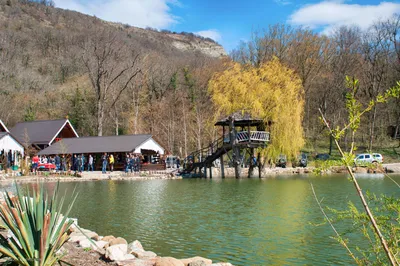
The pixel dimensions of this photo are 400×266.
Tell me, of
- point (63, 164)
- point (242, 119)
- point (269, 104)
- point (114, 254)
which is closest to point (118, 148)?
point (63, 164)

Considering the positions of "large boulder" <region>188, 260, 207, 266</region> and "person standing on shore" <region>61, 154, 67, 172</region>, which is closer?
"large boulder" <region>188, 260, 207, 266</region>

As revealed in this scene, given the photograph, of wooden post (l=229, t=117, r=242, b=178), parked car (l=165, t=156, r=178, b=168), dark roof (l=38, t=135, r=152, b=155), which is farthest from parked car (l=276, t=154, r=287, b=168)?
dark roof (l=38, t=135, r=152, b=155)

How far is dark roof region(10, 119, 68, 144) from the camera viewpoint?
137ft

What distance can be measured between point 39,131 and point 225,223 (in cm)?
3558

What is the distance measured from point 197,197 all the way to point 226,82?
586 inches

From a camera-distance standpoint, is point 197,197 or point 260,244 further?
point 197,197

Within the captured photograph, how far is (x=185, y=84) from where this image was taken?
59.6 meters

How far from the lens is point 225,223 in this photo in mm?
12609

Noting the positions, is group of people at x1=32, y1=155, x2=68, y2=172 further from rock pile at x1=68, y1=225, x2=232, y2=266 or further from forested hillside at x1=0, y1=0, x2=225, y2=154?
rock pile at x1=68, y1=225, x2=232, y2=266

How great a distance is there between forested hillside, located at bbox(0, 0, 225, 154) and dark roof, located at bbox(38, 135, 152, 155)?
22.5ft

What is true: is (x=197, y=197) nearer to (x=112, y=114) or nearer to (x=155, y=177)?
(x=155, y=177)

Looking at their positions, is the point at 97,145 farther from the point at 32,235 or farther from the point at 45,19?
the point at 45,19

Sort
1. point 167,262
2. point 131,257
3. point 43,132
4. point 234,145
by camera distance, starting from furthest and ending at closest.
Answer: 1. point 43,132
2. point 234,145
3. point 131,257
4. point 167,262

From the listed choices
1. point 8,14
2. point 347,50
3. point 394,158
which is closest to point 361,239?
point 394,158
